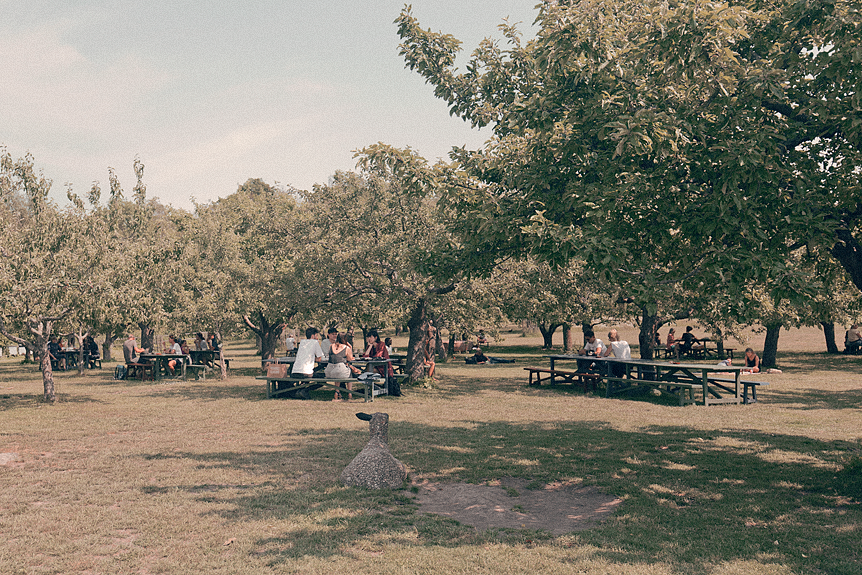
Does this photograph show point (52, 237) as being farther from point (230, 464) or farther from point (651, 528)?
point (651, 528)

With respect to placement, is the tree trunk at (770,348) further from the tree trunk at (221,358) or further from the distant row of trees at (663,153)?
the tree trunk at (221,358)

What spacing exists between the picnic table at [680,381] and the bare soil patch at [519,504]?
833 centimetres

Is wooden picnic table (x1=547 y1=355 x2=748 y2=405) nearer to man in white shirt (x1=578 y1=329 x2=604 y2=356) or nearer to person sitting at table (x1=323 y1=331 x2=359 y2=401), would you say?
man in white shirt (x1=578 y1=329 x2=604 y2=356)

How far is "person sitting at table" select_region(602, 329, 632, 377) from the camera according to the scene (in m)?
17.9

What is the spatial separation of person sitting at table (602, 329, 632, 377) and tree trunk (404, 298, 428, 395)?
227 inches

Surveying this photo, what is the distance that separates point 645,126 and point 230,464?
736cm

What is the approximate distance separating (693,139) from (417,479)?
5.68 meters

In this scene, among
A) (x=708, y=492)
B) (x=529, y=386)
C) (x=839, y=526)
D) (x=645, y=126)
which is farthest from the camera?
(x=529, y=386)

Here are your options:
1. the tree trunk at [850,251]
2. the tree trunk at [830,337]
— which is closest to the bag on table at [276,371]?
the tree trunk at [850,251]

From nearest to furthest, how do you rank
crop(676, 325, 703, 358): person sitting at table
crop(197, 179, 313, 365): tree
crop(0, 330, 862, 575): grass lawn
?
crop(0, 330, 862, 575): grass lawn, crop(197, 179, 313, 365): tree, crop(676, 325, 703, 358): person sitting at table

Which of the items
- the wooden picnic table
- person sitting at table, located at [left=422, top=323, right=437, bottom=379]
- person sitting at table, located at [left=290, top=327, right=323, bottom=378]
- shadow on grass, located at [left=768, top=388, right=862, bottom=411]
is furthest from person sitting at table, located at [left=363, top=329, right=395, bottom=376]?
shadow on grass, located at [left=768, top=388, right=862, bottom=411]

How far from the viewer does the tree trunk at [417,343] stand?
816 inches

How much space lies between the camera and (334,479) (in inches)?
338

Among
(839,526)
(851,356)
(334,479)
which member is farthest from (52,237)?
(851,356)
